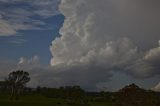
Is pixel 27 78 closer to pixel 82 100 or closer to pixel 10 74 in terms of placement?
pixel 10 74

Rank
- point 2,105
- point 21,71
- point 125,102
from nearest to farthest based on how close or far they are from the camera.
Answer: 1. point 125,102
2. point 2,105
3. point 21,71

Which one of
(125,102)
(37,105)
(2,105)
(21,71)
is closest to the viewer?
(125,102)

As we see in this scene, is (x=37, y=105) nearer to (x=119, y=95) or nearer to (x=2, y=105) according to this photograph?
(x=2, y=105)

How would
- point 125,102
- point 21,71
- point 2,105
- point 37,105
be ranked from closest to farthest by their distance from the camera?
1. point 125,102
2. point 2,105
3. point 37,105
4. point 21,71

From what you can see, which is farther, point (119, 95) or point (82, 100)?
Result: point (82, 100)

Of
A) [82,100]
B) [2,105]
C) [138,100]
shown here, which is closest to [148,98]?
[138,100]

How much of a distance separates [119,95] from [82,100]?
144 meters

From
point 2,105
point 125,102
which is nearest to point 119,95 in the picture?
point 125,102

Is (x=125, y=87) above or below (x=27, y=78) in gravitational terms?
below

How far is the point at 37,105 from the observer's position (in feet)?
477

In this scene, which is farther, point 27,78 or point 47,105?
point 27,78

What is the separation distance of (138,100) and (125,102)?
2.40 metres

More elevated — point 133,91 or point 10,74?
point 10,74

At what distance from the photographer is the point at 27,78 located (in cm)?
19838
